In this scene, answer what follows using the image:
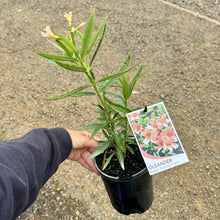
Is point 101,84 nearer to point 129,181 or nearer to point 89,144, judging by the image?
point 89,144

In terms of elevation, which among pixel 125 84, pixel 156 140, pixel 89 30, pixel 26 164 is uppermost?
pixel 89 30

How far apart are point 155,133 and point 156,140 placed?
3cm

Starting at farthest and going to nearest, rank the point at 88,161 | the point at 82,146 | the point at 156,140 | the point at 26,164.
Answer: the point at 88,161 < the point at 82,146 < the point at 156,140 < the point at 26,164

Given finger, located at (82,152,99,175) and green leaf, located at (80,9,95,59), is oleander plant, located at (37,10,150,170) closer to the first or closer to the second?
green leaf, located at (80,9,95,59)

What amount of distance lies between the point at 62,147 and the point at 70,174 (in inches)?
30.7

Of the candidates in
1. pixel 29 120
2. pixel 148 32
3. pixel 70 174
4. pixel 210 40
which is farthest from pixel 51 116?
pixel 210 40

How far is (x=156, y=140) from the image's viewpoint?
1.07m

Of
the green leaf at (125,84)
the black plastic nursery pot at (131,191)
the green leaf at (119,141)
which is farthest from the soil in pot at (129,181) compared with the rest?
the green leaf at (125,84)

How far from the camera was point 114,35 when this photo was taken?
296 cm

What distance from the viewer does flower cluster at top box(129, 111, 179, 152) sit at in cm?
107

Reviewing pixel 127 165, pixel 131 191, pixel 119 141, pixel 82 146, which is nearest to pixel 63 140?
pixel 82 146

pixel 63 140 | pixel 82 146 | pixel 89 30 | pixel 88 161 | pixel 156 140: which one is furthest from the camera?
pixel 88 161

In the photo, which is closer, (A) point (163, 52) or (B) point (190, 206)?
(B) point (190, 206)

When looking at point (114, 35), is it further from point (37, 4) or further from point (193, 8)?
point (37, 4)
